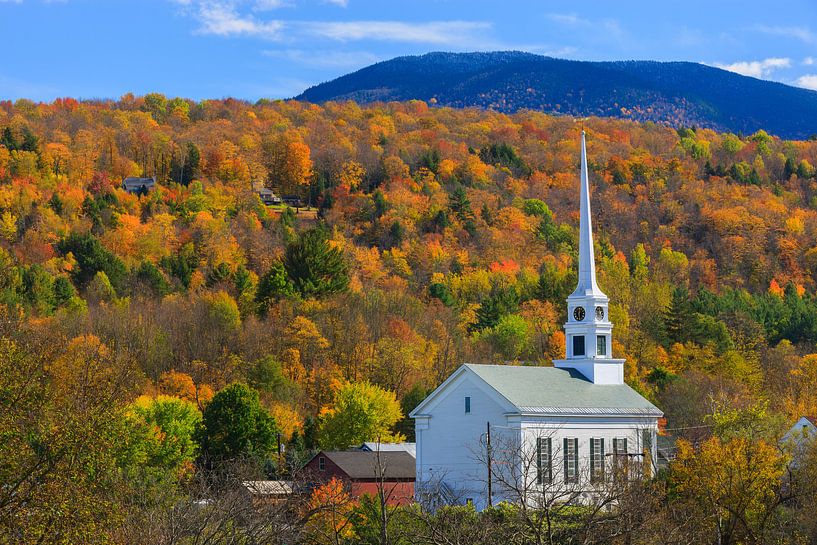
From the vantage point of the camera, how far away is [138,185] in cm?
15050

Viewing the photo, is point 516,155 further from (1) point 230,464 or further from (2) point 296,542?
(2) point 296,542

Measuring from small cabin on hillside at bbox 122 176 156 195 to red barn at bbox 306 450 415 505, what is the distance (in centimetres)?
8381

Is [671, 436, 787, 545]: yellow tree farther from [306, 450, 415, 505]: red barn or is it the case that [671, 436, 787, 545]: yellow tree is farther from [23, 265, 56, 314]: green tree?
A: [23, 265, 56, 314]: green tree

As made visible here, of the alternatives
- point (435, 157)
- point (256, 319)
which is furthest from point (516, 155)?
point (256, 319)

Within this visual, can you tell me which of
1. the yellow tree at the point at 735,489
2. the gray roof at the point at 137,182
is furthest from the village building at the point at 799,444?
the gray roof at the point at 137,182

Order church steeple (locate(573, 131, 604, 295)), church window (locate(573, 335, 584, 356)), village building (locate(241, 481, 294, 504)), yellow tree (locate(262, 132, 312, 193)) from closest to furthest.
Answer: village building (locate(241, 481, 294, 504))
church window (locate(573, 335, 584, 356))
church steeple (locate(573, 131, 604, 295))
yellow tree (locate(262, 132, 312, 193))

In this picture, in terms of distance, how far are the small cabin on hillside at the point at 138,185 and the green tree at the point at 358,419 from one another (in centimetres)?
7656

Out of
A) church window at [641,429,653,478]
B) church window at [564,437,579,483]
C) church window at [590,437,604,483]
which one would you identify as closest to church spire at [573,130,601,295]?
→ church window at [641,429,653,478]

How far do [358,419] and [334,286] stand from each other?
27.1m

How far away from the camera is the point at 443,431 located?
58.5 metres

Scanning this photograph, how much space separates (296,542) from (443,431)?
1845cm

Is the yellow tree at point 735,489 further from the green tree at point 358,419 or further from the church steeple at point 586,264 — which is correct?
the green tree at point 358,419

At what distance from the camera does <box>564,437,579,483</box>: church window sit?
5628 cm

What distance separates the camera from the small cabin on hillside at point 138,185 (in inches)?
5856
